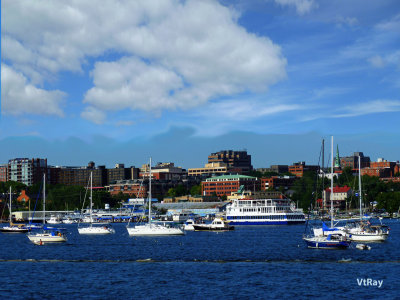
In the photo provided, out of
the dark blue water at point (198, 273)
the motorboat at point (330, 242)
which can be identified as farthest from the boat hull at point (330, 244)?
the dark blue water at point (198, 273)

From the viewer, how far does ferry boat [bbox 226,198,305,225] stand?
174750 mm

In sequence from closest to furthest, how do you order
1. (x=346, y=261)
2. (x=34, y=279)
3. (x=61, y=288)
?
1. (x=61, y=288)
2. (x=34, y=279)
3. (x=346, y=261)

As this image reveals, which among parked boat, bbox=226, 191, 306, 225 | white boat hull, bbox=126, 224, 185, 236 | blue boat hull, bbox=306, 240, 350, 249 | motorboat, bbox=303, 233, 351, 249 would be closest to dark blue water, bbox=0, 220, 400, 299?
blue boat hull, bbox=306, 240, 350, 249

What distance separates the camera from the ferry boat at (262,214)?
573 ft

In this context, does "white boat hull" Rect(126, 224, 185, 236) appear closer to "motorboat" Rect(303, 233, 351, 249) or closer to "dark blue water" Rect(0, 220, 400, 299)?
"dark blue water" Rect(0, 220, 400, 299)

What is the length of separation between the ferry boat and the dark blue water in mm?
89857

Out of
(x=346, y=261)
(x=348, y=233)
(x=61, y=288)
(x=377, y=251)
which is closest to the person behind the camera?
(x=61, y=288)

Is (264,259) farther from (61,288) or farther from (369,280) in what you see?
(61,288)

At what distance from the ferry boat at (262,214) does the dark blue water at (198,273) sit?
89.9m

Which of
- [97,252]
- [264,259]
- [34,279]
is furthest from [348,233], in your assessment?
[34,279]

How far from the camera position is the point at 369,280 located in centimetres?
5269

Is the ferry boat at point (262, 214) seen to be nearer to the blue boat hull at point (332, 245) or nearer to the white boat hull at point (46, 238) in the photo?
the white boat hull at point (46, 238)

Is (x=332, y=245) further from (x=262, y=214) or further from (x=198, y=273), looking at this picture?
(x=262, y=214)

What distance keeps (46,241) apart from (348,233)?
43218mm
